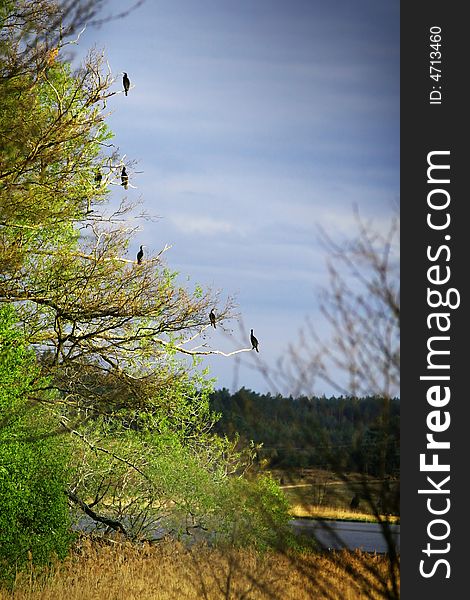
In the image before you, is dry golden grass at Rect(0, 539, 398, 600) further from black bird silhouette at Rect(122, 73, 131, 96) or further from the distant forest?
black bird silhouette at Rect(122, 73, 131, 96)

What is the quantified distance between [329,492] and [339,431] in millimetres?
357

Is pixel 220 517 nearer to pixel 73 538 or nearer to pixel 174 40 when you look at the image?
pixel 73 538

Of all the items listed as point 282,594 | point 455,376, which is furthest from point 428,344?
point 282,594

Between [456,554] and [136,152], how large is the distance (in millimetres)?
8822

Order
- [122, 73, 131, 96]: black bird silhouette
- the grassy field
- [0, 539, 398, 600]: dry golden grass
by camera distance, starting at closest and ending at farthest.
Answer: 1. the grassy field
2. [0, 539, 398, 600]: dry golden grass
3. [122, 73, 131, 96]: black bird silhouette

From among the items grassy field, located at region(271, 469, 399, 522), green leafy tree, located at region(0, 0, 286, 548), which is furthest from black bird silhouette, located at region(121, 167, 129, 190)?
grassy field, located at region(271, 469, 399, 522)

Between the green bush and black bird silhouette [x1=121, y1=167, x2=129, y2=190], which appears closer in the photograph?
the green bush

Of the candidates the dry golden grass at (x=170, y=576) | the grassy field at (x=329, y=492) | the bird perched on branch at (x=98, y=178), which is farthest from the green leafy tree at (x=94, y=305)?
the grassy field at (x=329, y=492)

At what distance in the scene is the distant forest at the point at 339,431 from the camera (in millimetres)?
4969

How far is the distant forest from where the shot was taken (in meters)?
4.97

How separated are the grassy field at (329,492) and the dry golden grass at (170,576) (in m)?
3.85

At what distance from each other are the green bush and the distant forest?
540 cm

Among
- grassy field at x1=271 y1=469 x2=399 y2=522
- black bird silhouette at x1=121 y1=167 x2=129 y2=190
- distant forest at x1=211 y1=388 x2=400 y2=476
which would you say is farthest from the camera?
black bird silhouette at x1=121 y1=167 x2=129 y2=190

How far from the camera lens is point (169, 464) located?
12.2 metres
